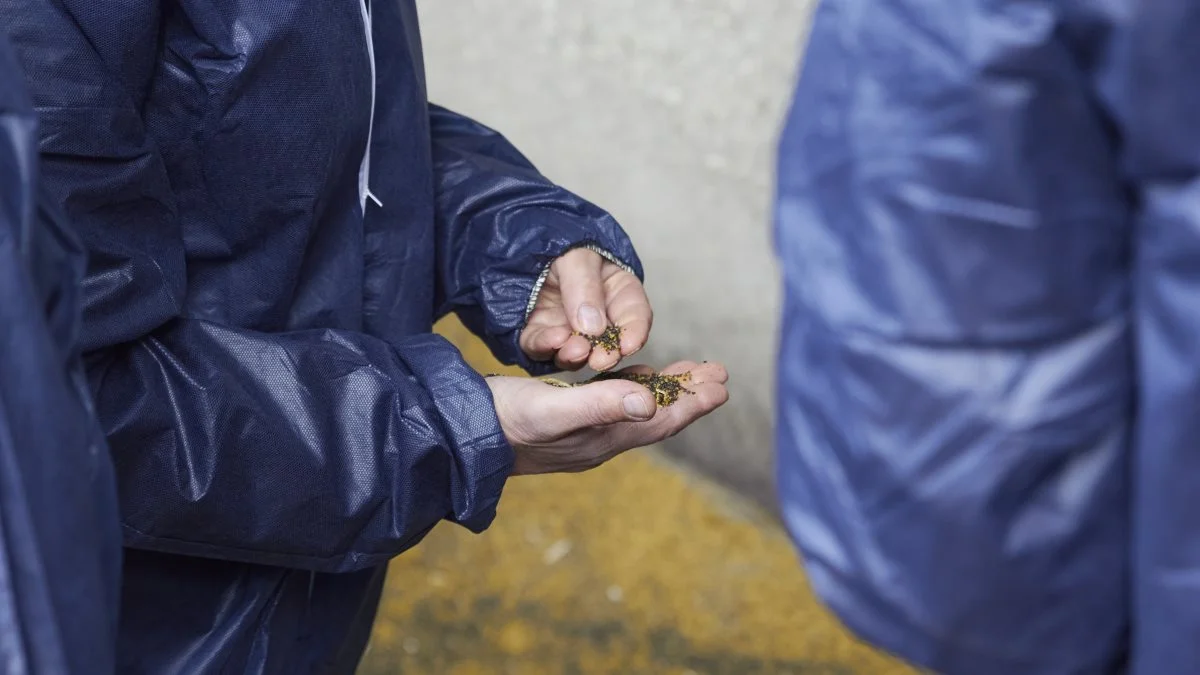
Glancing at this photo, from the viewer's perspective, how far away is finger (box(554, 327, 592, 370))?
1.32 metres

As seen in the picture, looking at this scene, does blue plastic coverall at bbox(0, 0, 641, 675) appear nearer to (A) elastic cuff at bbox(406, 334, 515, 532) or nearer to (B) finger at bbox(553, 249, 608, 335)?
(A) elastic cuff at bbox(406, 334, 515, 532)

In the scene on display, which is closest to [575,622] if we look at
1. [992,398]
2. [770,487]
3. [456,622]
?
[456,622]

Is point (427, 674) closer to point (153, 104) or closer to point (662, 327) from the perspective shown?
point (662, 327)

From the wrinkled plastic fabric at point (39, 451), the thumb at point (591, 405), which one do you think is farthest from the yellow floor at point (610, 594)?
the wrinkled plastic fabric at point (39, 451)

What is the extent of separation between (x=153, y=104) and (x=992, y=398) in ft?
2.50

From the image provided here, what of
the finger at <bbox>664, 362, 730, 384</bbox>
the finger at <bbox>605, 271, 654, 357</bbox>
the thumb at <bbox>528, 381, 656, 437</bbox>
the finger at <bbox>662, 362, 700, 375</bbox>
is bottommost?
the finger at <bbox>662, 362, 700, 375</bbox>

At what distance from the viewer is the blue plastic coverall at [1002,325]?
0.52 m

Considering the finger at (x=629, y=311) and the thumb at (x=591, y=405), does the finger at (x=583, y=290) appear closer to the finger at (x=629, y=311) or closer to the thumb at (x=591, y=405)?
the finger at (x=629, y=311)

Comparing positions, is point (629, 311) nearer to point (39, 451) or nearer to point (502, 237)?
point (502, 237)

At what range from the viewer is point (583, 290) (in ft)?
4.42

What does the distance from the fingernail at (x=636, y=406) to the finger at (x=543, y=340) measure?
215 mm

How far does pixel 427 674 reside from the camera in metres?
2.16

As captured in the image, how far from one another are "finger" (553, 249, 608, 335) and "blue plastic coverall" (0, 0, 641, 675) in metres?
0.17

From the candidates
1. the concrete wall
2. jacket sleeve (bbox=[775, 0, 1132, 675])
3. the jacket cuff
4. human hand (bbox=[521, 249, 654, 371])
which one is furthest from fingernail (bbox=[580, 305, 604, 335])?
the concrete wall
